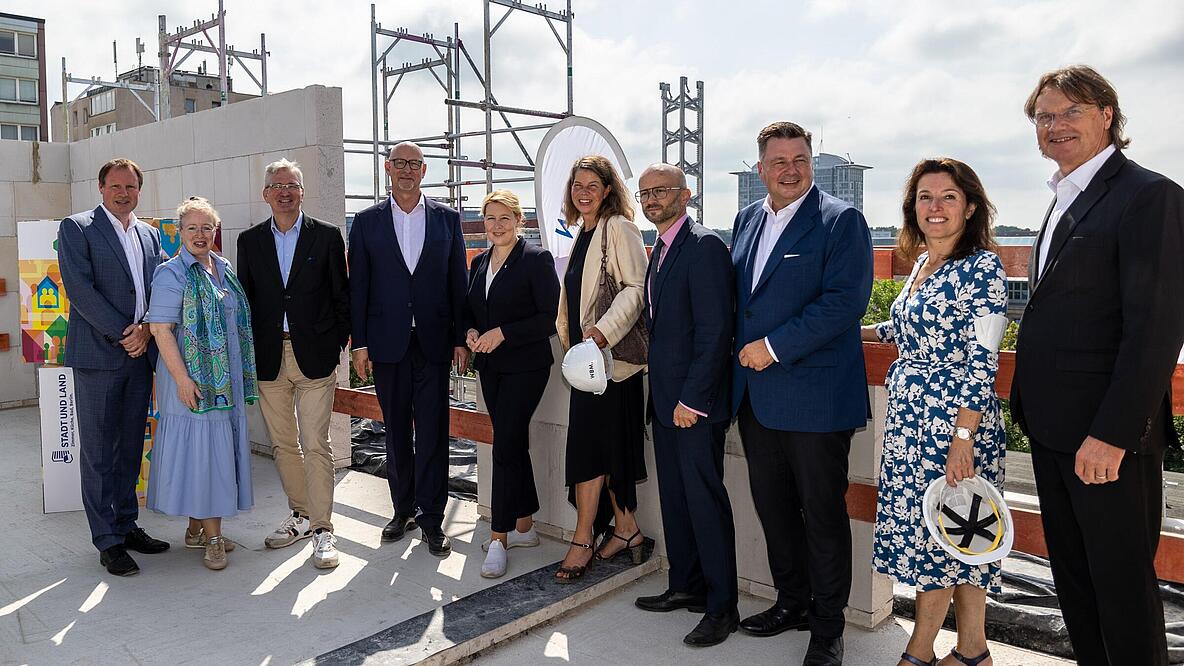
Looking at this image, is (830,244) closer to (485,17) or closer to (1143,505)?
(1143,505)

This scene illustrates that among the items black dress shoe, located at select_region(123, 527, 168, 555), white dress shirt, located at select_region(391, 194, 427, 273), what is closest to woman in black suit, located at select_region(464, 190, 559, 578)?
white dress shirt, located at select_region(391, 194, 427, 273)

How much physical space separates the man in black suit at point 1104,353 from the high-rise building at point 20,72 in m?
48.4

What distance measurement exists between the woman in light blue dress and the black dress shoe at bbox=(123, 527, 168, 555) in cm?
31

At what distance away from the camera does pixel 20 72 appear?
138ft

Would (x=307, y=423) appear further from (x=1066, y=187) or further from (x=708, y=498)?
(x=1066, y=187)

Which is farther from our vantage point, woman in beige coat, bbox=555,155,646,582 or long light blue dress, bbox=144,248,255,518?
long light blue dress, bbox=144,248,255,518

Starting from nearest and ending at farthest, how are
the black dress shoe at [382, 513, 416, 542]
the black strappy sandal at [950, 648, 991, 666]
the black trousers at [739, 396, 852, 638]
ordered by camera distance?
the black strappy sandal at [950, 648, 991, 666] → the black trousers at [739, 396, 852, 638] → the black dress shoe at [382, 513, 416, 542]

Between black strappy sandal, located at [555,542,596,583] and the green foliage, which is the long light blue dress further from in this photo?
the green foliage

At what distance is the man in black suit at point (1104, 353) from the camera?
200cm

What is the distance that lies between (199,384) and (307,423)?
1.65 feet

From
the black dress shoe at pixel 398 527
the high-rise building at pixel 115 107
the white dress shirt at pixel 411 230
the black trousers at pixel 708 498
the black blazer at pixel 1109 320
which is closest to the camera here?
the black blazer at pixel 1109 320

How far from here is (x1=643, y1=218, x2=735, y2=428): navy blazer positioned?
2.87 metres

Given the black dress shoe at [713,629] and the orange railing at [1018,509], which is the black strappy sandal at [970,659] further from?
the black dress shoe at [713,629]

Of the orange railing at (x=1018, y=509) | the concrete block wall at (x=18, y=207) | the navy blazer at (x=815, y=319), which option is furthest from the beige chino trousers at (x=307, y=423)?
the concrete block wall at (x=18, y=207)
